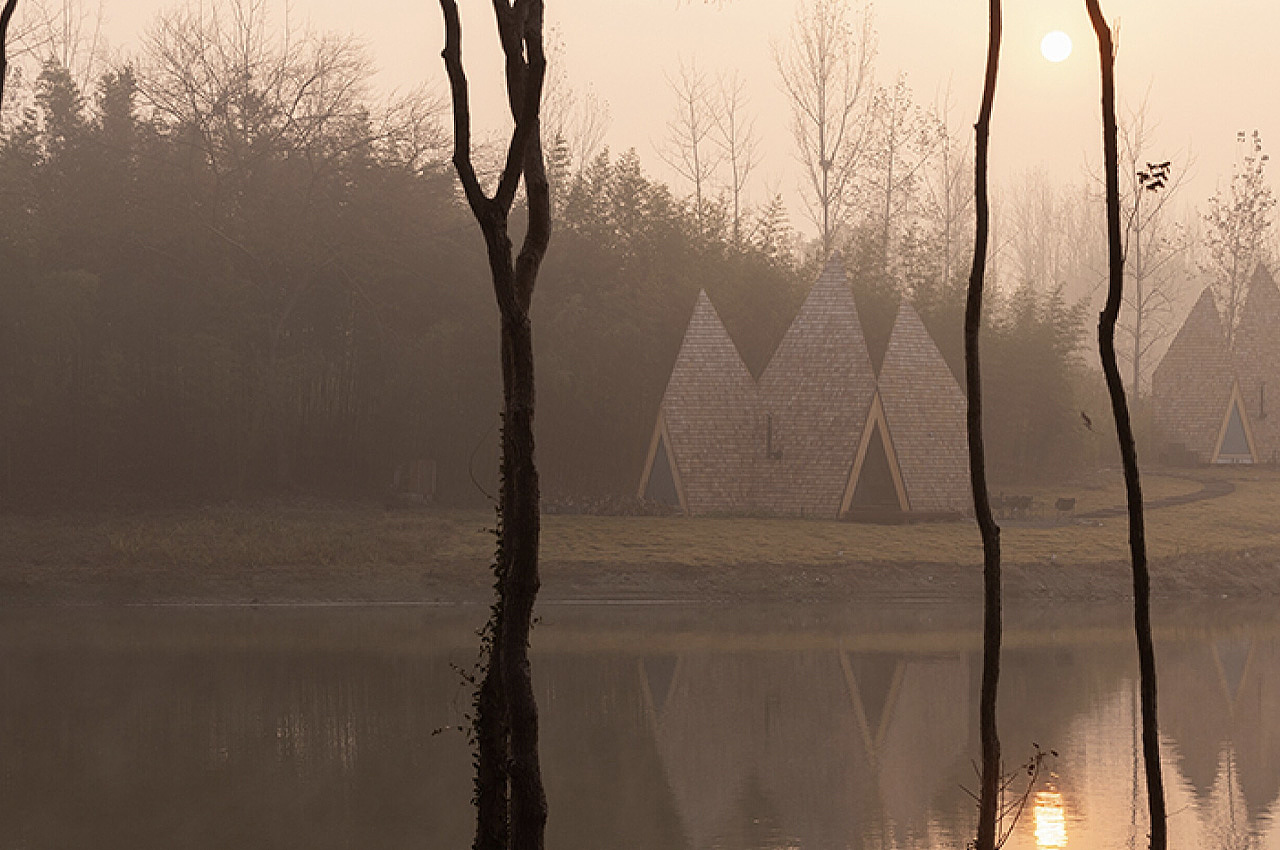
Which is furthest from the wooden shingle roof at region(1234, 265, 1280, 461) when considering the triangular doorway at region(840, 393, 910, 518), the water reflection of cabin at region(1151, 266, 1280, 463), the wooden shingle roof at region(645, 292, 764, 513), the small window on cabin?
the wooden shingle roof at region(645, 292, 764, 513)

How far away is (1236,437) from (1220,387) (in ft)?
3.58

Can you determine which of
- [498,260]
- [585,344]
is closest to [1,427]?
[585,344]

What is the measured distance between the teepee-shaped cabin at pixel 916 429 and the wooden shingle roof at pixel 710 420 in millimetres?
1721

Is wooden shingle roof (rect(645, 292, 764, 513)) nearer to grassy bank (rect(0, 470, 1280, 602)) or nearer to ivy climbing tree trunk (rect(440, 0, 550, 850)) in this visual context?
grassy bank (rect(0, 470, 1280, 602))

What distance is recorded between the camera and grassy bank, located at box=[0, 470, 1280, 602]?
1916 centimetres

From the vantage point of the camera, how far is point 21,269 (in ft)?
75.5

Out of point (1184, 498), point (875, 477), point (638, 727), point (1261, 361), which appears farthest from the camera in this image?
point (1261, 361)

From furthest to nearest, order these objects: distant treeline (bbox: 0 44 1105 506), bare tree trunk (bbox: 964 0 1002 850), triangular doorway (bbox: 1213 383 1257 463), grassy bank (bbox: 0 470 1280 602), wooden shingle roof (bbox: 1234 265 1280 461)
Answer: wooden shingle roof (bbox: 1234 265 1280 461), triangular doorway (bbox: 1213 383 1257 463), distant treeline (bbox: 0 44 1105 506), grassy bank (bbox: 0 470 1280 602), bare tree trunk (bbox: 964 0 1002 850)

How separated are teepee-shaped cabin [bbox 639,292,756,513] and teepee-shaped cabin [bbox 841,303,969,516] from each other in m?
1.73

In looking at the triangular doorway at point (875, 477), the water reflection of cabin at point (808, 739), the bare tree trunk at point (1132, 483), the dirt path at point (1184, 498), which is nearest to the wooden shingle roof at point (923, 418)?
the triangular doorway at point (875, 477)

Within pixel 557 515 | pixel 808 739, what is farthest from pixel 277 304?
pixel 808 739

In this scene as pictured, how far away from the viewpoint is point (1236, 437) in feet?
112

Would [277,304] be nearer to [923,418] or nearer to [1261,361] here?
[923,418]

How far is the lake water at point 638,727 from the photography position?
29.1 feet
